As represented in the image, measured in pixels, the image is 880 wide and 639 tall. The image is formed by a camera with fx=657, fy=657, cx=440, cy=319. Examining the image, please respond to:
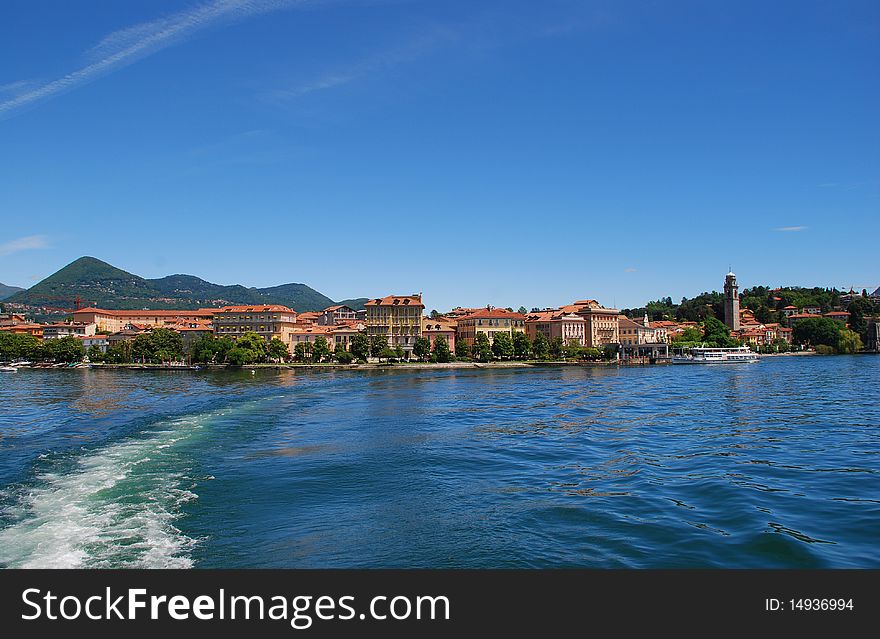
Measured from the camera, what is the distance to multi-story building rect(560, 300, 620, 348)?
8850cm

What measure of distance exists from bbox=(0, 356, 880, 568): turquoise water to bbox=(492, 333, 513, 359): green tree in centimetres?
4837

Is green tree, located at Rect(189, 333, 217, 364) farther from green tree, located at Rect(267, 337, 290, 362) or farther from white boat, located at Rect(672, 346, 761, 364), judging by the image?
white boat, located at Rect(672, 346, 761, 364)

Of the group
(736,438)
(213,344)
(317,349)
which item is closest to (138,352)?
(213,344)

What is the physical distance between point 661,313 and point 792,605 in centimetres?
13657

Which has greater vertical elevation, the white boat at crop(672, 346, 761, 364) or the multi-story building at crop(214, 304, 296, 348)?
the multi-story building at crop(214, 304, 296, 348)

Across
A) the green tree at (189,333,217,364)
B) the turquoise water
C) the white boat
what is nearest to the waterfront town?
the green tree at (189,333,217,364)

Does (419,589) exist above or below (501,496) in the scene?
above

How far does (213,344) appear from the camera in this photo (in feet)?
231

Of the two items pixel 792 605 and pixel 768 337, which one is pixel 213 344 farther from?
pixel 768 337

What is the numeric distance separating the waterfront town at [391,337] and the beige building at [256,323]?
125 millimetres

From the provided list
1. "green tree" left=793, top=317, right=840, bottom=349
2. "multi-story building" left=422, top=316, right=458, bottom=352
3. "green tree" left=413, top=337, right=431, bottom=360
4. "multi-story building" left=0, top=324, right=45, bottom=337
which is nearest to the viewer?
"green tree" left=413, top=337, right=431, bottom=360

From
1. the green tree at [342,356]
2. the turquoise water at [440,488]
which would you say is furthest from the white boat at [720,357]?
the turquoise water at [440,488]

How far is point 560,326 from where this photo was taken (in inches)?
3339

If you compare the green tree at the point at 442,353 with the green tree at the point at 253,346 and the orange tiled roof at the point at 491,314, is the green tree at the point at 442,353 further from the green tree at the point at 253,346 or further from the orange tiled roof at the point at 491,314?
the green tree at the point at 253,346
